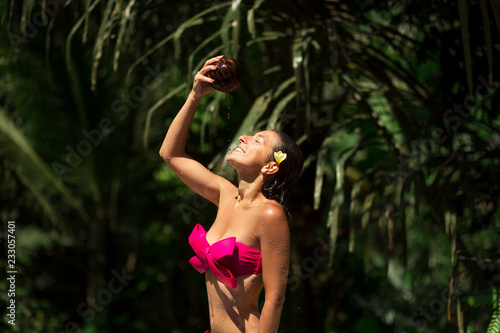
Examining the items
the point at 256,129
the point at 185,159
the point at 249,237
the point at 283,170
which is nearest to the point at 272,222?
the point at 249,237

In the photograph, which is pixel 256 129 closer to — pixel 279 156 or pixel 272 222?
pixel 279 156

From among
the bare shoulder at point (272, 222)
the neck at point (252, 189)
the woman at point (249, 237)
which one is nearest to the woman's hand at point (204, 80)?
the woman at point (249, 237)

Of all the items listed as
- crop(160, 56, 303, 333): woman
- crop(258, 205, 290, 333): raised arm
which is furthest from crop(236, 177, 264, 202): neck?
crop(258, 205, 290, 333): raised arm

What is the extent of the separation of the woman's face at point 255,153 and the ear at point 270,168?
0.01m

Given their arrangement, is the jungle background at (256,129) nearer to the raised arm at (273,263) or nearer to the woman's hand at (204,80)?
the woman's hand at (204,80)

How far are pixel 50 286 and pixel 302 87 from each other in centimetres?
392

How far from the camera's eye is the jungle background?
3.61 m

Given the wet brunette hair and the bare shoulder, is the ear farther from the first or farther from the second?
the bare shoulder

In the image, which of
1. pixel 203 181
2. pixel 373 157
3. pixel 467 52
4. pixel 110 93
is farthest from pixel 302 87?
pixel 110 93

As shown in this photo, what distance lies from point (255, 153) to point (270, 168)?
0.07m

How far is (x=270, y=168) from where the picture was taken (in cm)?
219

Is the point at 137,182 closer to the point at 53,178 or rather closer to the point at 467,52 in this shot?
the point at 53,178

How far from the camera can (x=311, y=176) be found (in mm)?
4375

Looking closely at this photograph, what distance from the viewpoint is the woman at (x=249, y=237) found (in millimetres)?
2094
